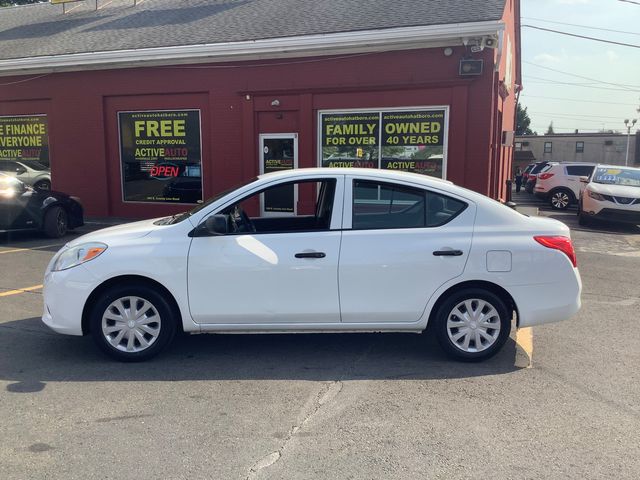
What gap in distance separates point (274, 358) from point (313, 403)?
974 millimetres

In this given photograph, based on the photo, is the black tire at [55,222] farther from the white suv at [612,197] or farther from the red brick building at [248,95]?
the white suv at [612,197]

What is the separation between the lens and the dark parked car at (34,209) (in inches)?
411

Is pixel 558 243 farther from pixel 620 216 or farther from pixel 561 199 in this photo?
pixel 561 199

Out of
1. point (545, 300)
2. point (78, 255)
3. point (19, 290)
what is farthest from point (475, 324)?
point (19, 290)

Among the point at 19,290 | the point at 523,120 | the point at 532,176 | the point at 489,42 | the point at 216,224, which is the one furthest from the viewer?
the point at 523,120

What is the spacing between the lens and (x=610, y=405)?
401 cm

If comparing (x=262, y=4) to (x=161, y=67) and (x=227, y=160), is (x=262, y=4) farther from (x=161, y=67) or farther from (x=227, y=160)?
(x=227, y=160)

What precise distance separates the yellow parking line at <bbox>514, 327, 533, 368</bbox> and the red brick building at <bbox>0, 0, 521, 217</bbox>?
646 centimetres

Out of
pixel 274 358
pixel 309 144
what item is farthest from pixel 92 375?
pixel 309 144

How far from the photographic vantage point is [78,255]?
469 centimetres

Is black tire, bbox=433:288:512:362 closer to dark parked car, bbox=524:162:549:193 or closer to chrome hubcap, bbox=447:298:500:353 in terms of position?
chrome hubcap, bbox=447:298:500:353

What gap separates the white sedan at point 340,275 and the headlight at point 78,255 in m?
0.01

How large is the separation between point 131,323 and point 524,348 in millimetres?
3537

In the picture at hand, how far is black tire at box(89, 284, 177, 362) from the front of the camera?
183 inches
